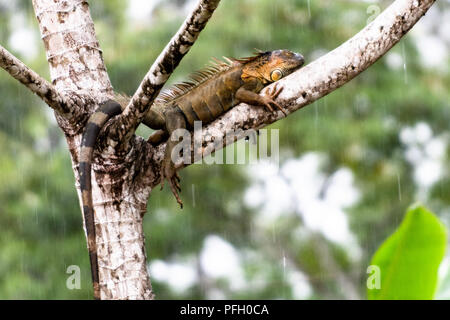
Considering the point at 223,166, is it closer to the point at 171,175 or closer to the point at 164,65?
the point at 171,175

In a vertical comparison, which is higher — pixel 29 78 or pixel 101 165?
pixel 29 78

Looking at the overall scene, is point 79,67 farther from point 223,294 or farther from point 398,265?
point 223,294

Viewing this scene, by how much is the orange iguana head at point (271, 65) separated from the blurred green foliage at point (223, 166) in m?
3.69

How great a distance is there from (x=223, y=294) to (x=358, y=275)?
2.13 meters

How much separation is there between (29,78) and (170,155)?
800 mm

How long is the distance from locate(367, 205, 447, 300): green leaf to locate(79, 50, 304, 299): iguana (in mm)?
992

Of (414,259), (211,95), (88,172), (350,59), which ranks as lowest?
(414,259)

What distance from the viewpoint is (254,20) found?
8.11 metres

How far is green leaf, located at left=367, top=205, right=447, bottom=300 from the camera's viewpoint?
208 cm

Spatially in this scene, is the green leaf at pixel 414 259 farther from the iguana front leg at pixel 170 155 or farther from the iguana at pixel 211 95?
the iguana front leg at pixel 170 155

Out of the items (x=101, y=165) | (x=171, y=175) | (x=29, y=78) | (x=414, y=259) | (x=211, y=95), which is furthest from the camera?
(x=211, y=95)

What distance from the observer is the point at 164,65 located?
2.37m

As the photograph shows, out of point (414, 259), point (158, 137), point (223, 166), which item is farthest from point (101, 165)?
point (223, 166)

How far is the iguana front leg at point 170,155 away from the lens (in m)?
2.93
